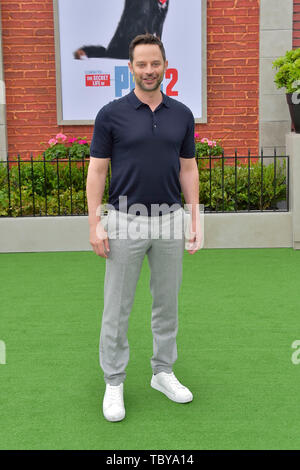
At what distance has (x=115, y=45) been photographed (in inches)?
408

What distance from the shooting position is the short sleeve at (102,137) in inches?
141

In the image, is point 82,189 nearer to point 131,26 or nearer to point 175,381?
point 131,26

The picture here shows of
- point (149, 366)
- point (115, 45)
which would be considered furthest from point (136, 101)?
point (115, 45)

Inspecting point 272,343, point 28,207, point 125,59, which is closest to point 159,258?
point 272,343

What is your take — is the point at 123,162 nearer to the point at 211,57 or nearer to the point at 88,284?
the point at 88,284

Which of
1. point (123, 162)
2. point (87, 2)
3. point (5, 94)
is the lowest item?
point (123, 162)

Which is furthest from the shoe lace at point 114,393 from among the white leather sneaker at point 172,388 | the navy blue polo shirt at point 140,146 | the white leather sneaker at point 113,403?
the navy blue polo shirt at point 140,146

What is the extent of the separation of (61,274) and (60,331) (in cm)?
202

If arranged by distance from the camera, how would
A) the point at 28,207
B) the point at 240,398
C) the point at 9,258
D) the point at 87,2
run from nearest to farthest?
the point at 240,398
the point at 9,258
the point at 28,207
the point at 87,2

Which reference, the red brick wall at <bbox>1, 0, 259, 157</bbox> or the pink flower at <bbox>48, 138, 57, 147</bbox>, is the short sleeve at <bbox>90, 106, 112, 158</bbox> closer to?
the pink flower at <bbox>48, 138, 57, 147</bbox>

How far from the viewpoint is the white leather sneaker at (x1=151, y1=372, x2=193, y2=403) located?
405 cm

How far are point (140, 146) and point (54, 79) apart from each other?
291 inches

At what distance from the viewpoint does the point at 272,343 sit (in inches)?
200

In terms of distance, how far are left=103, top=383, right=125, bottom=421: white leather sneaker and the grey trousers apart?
1.9 inches
